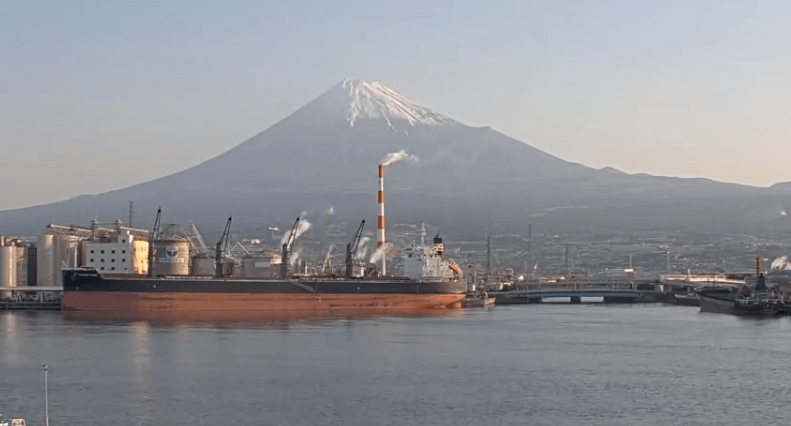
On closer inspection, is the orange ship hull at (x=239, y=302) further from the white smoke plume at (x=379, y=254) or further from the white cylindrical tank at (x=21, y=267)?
the white cylindrical tank at (x=21, y=267)

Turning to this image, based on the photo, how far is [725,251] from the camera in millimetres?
105750

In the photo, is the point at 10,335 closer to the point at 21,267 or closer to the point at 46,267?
the point at 21,267

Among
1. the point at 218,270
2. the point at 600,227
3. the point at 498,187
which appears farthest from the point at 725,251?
the point at 218,270

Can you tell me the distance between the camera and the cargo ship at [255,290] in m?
38.0

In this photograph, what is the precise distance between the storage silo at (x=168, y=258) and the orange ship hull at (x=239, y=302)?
13.2 feet

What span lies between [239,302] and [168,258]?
16.0 ft

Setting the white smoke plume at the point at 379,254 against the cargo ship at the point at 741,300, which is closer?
the cargo ship at the point at 741,300

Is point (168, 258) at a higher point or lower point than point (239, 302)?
higher

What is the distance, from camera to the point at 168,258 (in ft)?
140

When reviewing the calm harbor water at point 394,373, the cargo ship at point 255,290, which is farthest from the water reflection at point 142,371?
the cargo ship at point 255,290

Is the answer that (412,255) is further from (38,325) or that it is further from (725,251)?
(725,251)

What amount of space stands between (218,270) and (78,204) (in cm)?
9703

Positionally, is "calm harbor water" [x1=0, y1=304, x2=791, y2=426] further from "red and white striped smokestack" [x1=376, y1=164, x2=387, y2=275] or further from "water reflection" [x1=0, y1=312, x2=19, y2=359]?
"red and white striped smokestack" [x1=376, y1=164, x2=387, y2=275]

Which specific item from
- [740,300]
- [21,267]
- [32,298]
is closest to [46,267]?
[21,267]
